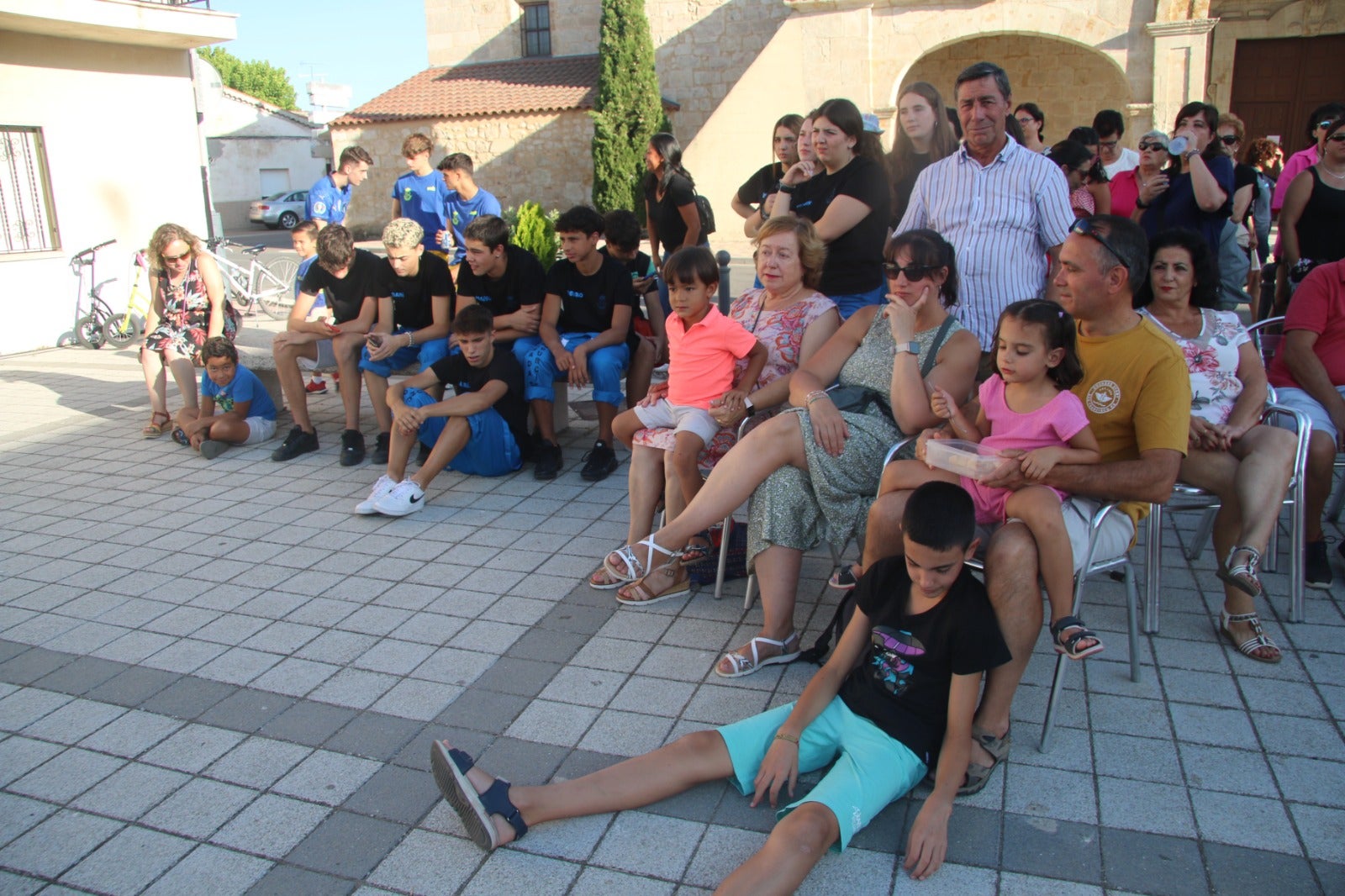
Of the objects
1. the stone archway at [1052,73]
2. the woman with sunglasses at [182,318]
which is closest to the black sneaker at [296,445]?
Result: the woman with sunglasses at [182,318]

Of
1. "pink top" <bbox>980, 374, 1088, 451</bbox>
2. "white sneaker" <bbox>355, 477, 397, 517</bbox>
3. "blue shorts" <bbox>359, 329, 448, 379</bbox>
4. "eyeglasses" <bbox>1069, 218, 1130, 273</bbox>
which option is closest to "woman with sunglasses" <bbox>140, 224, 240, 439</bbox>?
"blue shorts" <bbox>359, 329, 448, 379</bbox>

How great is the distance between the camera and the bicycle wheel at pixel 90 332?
10.2 meters

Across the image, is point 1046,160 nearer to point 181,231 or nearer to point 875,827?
point 875,827

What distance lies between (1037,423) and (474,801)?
194cm

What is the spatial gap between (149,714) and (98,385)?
635 centimetres

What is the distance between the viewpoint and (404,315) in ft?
19.9

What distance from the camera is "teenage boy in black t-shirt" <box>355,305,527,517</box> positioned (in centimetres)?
505

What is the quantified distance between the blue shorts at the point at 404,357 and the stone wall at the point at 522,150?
60.8ft

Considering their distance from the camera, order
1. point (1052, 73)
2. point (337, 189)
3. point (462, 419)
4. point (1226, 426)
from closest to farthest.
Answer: point (1226, 426), point (462, 419), point (337, 189), point (1052, 73)

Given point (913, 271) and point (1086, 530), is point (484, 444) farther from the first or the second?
point (1086, 530)

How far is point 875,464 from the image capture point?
3.47 meters

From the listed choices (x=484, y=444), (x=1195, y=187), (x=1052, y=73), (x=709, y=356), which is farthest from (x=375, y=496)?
(x=1052, y=73)

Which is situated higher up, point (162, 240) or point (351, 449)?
point (162, 240)

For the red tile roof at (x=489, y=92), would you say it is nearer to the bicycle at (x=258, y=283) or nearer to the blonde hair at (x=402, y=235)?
the bicycle at (x=258, y=283)
